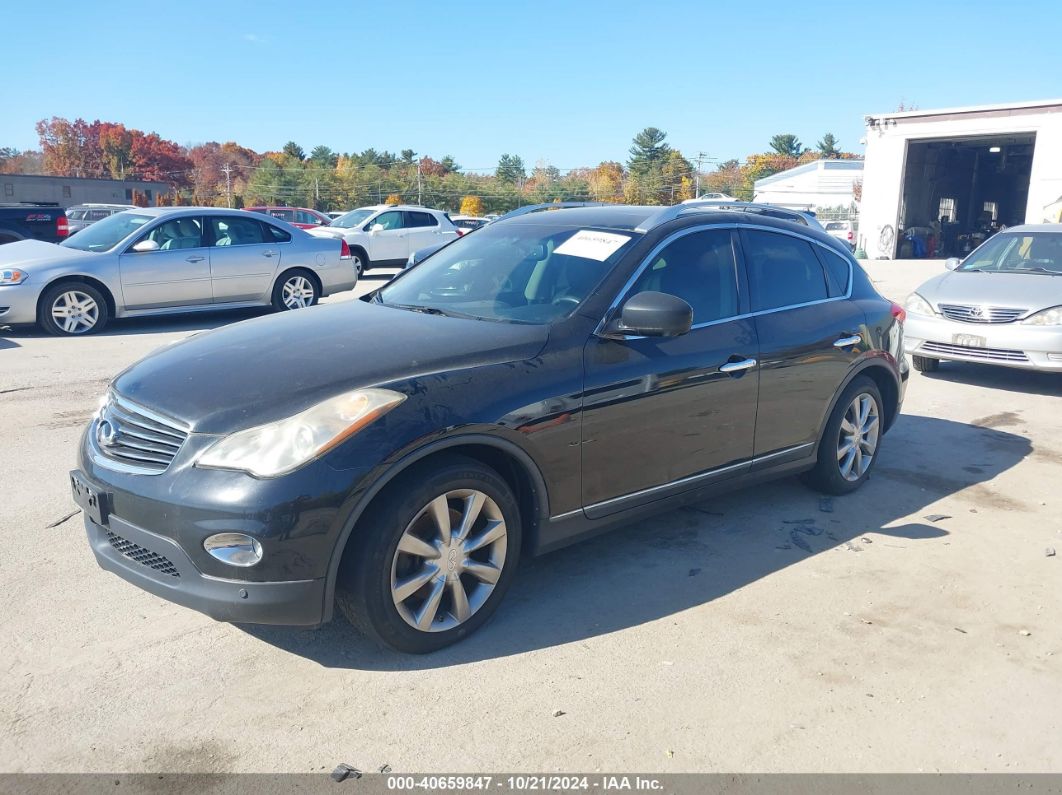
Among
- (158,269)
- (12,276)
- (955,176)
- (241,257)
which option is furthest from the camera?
(955,176)

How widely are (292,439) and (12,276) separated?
9.14 m

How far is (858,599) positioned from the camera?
13.8 feet

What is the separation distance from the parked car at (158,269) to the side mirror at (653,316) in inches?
356

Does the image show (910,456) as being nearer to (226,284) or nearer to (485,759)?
(485,759)

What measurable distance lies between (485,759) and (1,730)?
1.64 m

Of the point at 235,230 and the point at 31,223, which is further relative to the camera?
the point at 31,223

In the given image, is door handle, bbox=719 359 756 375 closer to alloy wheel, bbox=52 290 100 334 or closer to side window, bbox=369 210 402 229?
alloy wheel, bbox=52 290 100 334

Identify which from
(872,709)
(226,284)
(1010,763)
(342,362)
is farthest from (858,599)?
(226,284)

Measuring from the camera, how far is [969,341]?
354 inches

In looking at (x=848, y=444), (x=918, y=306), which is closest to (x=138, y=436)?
(x=848, y=444)

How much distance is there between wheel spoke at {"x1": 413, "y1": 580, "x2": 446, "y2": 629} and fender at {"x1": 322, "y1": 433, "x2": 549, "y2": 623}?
1.09 ft

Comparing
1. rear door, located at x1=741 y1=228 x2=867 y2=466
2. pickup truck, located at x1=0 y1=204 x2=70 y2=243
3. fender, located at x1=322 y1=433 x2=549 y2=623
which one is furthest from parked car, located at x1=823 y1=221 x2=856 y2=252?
fender, located at x1=322 y1=433 x2=549 y2=623

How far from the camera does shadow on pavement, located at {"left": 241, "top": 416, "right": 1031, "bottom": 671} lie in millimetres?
3701

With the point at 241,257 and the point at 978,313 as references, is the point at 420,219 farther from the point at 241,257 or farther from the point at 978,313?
the point at 978,313
